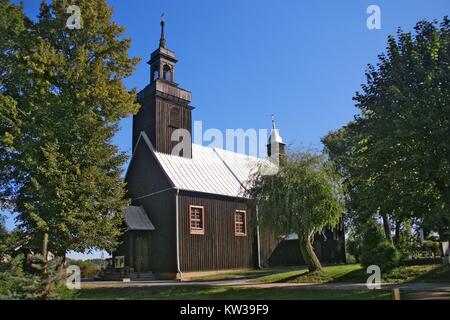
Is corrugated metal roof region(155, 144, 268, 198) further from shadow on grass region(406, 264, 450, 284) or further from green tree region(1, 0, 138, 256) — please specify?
shadow on grass region(406, 264, 450, 284)

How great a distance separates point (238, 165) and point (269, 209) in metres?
15.7

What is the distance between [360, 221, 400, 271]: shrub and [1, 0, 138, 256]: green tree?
11.0 m

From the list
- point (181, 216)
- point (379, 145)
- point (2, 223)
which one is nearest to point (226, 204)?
point (181, 216)

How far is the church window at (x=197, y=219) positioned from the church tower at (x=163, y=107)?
4613mm

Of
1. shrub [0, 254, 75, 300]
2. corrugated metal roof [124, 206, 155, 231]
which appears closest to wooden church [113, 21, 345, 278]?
corrugated metal roof [124, 206, 155, 231]

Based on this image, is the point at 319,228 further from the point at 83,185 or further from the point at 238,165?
the point at 238,165

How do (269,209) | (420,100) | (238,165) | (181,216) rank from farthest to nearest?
1. (238,165)
2. (181,216)
3. (269,209)
4. (420,100)

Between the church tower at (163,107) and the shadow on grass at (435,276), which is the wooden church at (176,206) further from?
the shadow on grass at (435,276)

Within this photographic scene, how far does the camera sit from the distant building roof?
2708cm

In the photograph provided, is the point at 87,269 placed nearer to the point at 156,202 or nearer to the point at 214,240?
the point at 156,202

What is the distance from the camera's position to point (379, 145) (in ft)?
44.5

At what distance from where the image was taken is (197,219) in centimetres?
2680

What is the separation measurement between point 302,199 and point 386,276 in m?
4.64

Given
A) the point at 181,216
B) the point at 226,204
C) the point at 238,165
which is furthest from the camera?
the point at 238,165
